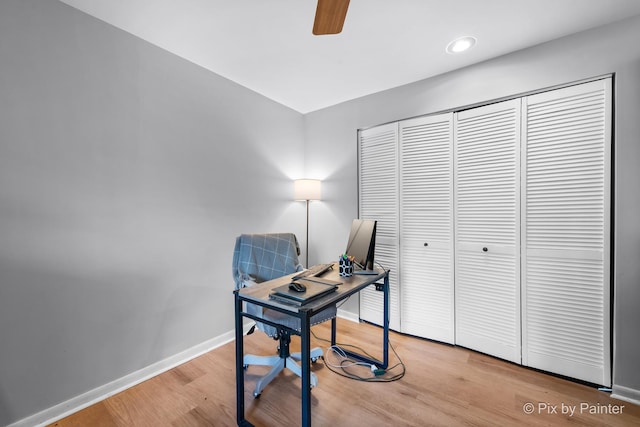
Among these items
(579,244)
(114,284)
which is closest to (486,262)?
(579,244)

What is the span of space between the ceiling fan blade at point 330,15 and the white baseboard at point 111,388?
2467 millimetres

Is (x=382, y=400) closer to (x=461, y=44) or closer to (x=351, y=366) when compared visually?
(x=351, y=366)

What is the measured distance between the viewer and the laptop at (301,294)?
1.33 meters

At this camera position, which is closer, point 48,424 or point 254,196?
point 48,424

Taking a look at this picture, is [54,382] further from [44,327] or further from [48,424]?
[44,327]

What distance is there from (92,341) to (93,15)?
6.85ft

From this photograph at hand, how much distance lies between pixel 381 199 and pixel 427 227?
53 centimetres

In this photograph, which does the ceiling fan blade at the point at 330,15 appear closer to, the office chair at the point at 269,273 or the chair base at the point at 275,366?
the office chair at the point at 269,273

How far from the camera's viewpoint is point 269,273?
2098 mm

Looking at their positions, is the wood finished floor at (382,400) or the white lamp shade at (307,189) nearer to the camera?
the wood finished floor at (382,400)

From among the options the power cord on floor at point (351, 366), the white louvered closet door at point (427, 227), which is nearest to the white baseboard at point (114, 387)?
the power cord on floor at point (351, 366)

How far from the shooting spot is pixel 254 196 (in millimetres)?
2738

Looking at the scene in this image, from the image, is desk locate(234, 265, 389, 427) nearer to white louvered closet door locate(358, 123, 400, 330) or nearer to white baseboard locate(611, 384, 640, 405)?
white louvered closet door locate(358, 123, 400, 330)

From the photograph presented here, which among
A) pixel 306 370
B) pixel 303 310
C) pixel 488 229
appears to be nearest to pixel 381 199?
pixel 488 229
